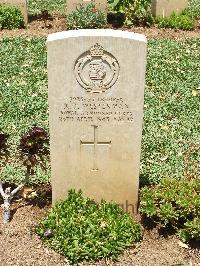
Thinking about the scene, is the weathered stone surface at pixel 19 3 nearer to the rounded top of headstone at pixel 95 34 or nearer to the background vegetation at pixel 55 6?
the background vegetation at pixel 55 6

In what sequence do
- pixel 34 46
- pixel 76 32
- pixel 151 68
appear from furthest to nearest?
pixel 34 46
pixel 151 68
pixel 76 32

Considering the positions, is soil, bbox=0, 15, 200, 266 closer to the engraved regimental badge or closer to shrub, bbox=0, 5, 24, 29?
the engraved regimental badge

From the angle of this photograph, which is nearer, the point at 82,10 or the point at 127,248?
the point at 127,248

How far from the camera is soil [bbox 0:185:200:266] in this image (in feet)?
Result: 16.4

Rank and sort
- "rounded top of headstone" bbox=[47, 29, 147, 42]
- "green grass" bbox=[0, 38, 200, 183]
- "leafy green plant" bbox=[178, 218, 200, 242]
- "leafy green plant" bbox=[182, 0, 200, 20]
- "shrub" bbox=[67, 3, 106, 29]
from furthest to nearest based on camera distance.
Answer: "leafy green plant" bbox=[182, 0, 200, 20] → "shrub" bbox=[67, 3, 106, 29] → "green grass" bbox=[0, 38, 200, 183] → "leafy green plant" bbox=[178, 218, 200, 242] → "rounded top of headstone" bbox=[47, 29, 147, 42]

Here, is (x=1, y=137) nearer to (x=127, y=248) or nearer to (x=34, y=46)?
(x=127, y=248)

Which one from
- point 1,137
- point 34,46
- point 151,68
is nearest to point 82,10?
point 34,46

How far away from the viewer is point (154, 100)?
840 cm

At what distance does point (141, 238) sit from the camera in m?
→ 5.25

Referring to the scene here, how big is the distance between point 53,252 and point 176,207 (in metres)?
1.32

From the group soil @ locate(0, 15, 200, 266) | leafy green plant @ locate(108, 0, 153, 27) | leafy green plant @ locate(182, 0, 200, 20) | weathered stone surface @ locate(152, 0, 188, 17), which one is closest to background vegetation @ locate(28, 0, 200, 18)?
leafy green plant @ locate(182, 0, 200, 20)

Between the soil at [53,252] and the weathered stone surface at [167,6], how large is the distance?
8036mm

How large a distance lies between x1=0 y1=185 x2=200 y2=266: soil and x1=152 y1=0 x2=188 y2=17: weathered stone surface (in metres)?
8.04

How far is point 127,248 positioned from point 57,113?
1.55 meters
